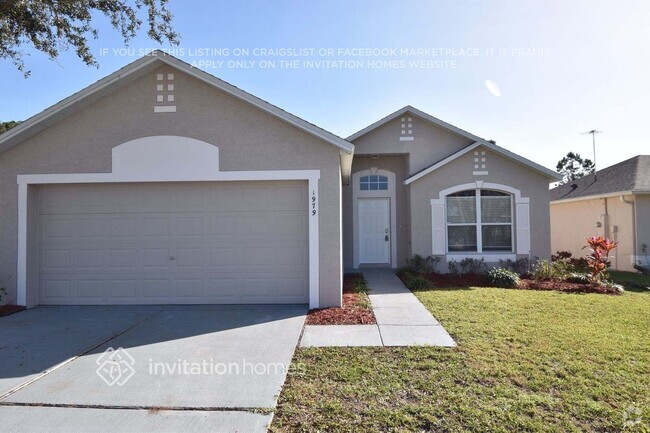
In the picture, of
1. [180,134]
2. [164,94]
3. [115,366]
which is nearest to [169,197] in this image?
[180,134]

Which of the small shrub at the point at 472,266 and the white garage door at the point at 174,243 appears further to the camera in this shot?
the small shrub at the point at 472,266

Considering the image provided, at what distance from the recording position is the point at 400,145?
12883 mm

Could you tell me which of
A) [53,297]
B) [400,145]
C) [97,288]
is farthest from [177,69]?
[400,145]

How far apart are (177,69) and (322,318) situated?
5661 mm

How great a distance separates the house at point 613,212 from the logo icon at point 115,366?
1587 centimetres

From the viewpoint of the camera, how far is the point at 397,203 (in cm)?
1327

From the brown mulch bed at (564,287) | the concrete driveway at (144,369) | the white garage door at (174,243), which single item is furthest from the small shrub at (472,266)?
the concrete driveway at (144,369)

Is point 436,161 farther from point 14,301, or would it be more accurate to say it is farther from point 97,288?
point 14,301

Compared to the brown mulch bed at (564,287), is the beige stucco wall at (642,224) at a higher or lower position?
higher

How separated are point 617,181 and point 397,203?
30.1 ft

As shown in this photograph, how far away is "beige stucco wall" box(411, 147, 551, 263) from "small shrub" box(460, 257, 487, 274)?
233 millimetres

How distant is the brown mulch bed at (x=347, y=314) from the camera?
6.61 metres

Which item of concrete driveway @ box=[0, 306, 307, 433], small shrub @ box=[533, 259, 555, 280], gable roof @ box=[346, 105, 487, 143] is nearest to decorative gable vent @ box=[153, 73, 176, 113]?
concrete driveway @ box=[0, 306, 307, 433]

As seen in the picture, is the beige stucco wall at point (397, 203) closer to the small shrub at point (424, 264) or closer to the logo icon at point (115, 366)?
A: the small shrub at point (424, 264)
